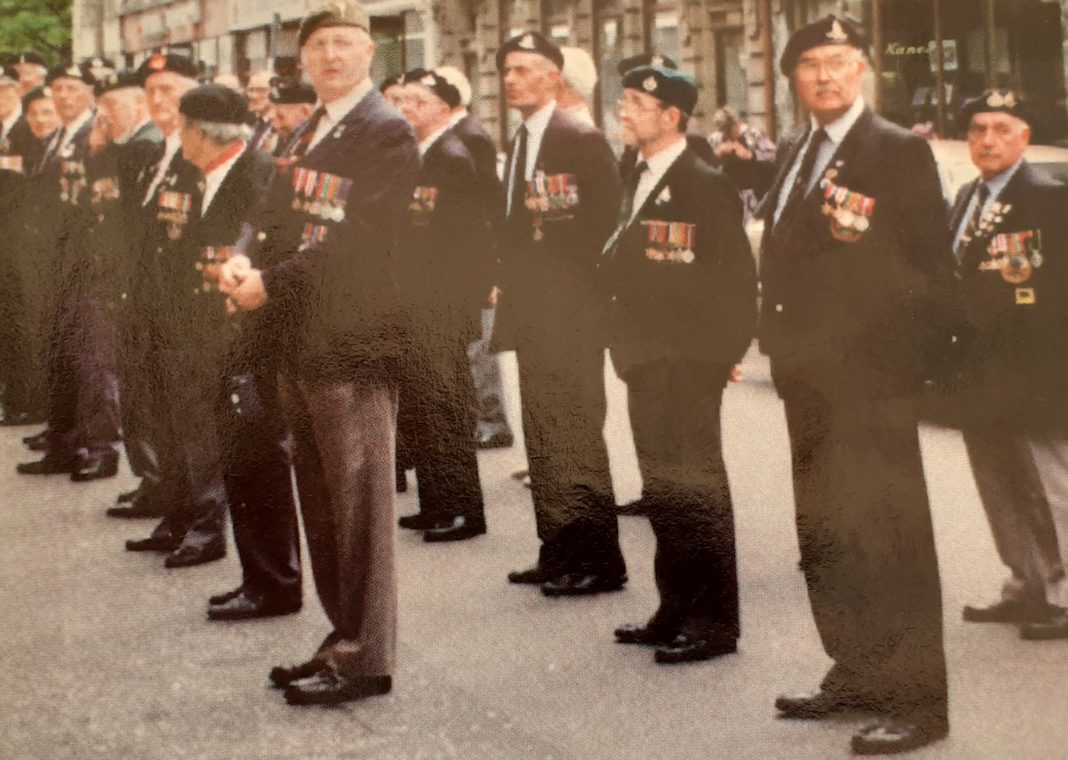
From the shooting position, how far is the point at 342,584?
4828 mm

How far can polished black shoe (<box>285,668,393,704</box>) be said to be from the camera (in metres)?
4.79

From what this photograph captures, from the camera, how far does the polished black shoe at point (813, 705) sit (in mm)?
4465

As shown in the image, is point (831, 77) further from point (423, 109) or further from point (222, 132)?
point (423, 109)

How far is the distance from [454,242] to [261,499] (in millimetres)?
1337

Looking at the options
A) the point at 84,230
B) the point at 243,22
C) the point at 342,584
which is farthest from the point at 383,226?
the point at 243,22

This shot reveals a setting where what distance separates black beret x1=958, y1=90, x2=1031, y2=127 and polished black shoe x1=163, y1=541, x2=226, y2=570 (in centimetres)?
292

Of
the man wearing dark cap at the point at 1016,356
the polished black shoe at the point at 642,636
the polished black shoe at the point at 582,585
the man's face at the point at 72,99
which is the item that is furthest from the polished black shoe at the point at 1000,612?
the man's face at the point at 72,99

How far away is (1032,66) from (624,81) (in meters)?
1.30

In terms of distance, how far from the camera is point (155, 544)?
22.1 feet

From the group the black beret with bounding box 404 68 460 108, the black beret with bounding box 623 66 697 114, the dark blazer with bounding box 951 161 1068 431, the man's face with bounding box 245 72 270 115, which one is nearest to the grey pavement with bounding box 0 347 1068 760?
the dark blazer with bounding box 951 161 1068 431

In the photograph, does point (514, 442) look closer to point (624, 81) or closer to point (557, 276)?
point (557, 276)

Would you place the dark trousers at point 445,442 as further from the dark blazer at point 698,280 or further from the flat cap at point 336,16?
the flat cap at point 336,16

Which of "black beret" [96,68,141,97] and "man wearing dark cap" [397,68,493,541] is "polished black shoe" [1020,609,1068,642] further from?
"black beret" [96,68,141,97]

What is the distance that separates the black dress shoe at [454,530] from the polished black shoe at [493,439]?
5.79ft
